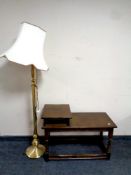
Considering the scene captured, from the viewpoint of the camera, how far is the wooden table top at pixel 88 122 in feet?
6.69

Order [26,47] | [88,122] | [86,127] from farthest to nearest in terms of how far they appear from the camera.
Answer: [88,122]
[86,127]
[26,47]

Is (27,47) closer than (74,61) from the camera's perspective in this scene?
Yes

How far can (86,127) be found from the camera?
2.04m

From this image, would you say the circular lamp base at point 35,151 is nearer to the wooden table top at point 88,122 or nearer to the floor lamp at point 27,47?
the wooden table top at point 88,122

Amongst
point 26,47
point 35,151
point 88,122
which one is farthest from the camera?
point 35,151

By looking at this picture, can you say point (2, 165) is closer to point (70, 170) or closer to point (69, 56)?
point (70, 170)

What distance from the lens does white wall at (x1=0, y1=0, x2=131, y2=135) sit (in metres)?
2.21

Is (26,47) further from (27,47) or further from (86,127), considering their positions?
(86,127)

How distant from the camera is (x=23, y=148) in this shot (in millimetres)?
2389

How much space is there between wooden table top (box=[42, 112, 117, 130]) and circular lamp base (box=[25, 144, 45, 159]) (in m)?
0.43

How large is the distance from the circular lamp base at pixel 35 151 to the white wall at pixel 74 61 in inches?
11.5

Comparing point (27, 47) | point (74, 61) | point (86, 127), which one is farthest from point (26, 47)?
point (86, 127)

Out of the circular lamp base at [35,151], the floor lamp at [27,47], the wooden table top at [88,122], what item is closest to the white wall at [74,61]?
the wooden table top at [88,122]

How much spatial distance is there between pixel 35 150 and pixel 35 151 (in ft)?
0.04
